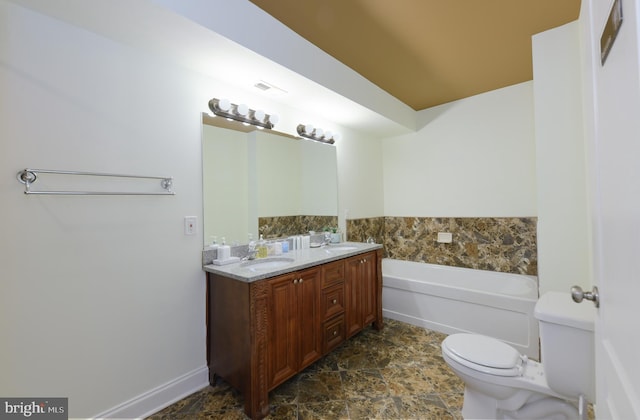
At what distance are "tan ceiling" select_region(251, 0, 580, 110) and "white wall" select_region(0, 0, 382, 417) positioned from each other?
99 cm

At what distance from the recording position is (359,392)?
1.99m

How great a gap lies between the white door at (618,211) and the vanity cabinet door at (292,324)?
1.56 metres

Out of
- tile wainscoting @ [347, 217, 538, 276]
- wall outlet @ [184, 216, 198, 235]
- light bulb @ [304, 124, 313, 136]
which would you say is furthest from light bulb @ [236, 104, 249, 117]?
tile wainscoting @ [347, 217, 538, 276]

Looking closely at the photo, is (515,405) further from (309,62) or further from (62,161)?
(62,161)

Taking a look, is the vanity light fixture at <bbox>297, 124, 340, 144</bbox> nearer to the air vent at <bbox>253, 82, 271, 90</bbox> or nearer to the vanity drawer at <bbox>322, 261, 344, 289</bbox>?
the air vent at <bbox>253, 82, 271, 90</bbox>

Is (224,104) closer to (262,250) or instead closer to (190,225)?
(190,225)

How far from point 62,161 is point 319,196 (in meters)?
2.20

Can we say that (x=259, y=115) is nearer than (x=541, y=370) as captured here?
No

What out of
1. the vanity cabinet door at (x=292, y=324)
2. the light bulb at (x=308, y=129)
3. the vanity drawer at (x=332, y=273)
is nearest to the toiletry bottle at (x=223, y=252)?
the vanity cabinet door at (x=292, y=324)

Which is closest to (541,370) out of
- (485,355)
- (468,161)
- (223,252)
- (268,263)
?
(485,355)

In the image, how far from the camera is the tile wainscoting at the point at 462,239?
3.09m

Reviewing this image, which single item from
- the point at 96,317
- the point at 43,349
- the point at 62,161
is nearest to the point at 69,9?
the point at 62,161

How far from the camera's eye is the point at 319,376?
2188 millimetres

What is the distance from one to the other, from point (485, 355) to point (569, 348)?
39 centimetres
